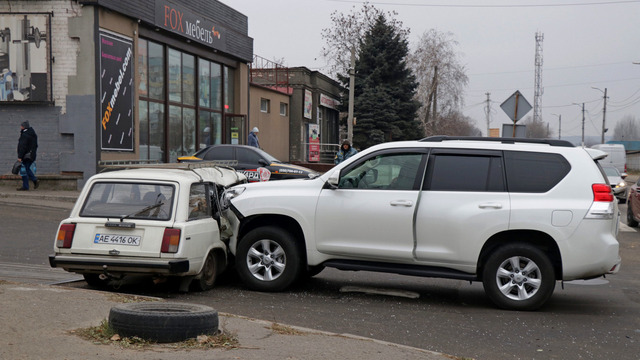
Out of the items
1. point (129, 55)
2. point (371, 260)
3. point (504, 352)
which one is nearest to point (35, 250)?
point (371, 260)

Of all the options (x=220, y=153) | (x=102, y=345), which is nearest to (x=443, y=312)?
(x=102, y=345)

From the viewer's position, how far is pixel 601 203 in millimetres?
7750

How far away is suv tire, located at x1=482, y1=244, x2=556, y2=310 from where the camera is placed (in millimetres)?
7793

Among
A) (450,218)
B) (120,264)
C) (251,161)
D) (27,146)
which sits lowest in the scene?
(120,264)

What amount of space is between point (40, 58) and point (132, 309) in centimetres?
1529

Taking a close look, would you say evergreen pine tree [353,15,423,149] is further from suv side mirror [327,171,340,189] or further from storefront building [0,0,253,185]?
suv side mirror [327,171,340,189]

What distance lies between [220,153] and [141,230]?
1136 centimetres

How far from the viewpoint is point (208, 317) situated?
18.1 ft

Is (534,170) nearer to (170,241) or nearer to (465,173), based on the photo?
(465,173)

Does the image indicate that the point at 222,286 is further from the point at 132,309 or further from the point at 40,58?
the point at 40,58

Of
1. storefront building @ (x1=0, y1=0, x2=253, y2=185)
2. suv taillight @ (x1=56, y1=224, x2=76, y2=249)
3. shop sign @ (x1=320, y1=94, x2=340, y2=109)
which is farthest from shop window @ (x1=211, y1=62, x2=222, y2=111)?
suv taillight @ (x1=56, y1=224, x2=76, y2=249)

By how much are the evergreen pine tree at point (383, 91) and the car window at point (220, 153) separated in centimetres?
2820

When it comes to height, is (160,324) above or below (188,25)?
below

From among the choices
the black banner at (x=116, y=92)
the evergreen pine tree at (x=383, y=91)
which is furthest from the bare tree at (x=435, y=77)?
the black banner at (x=116, y=92)
